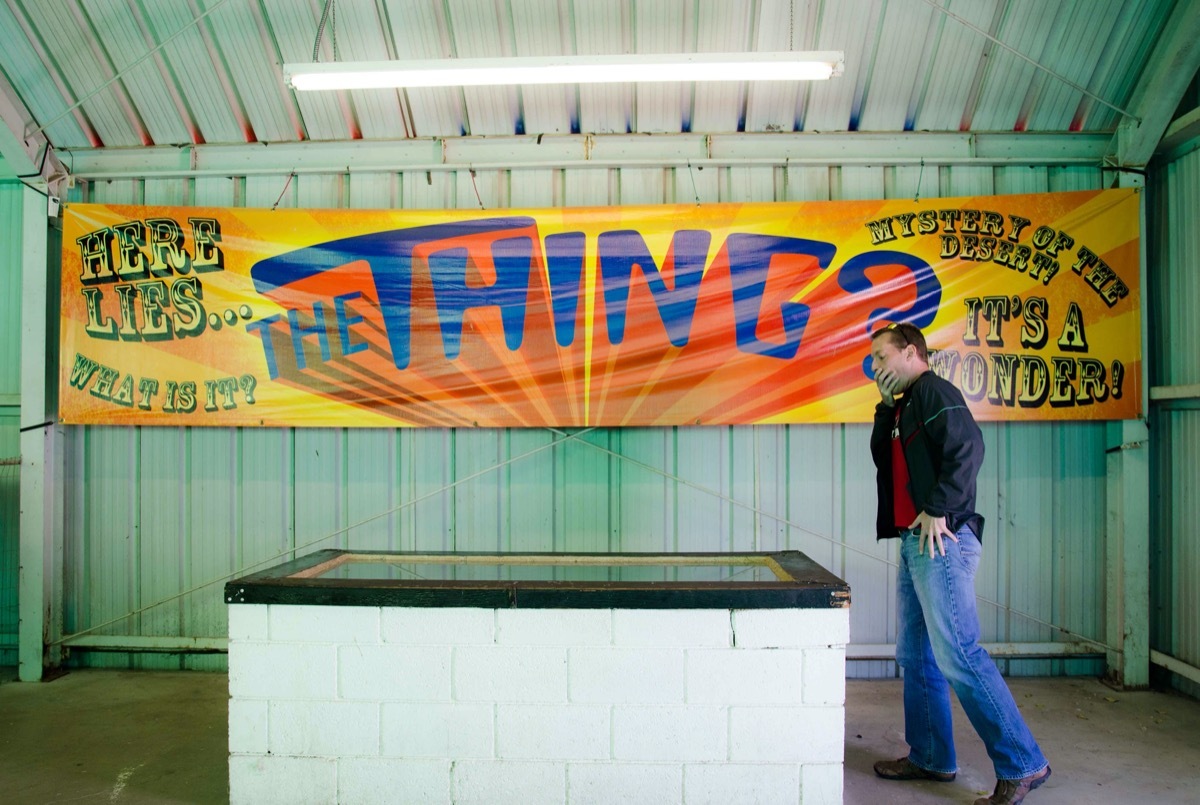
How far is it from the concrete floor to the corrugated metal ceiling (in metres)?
3.27

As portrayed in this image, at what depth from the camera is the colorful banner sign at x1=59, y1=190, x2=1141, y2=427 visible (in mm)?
3818

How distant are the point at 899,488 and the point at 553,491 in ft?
6.55

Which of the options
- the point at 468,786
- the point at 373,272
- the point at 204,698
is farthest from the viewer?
the point at 373,272

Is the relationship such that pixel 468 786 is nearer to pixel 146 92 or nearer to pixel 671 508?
pixel 671 508

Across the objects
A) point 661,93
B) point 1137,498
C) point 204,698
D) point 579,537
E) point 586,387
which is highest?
point 661,93

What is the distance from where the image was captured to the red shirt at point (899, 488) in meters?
2.69

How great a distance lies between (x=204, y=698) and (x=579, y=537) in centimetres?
222

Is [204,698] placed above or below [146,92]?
below

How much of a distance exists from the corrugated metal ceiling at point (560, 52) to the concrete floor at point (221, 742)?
129 inches

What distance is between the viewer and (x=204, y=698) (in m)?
3.69

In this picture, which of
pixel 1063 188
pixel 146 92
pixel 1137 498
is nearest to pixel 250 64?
pixel 146 92

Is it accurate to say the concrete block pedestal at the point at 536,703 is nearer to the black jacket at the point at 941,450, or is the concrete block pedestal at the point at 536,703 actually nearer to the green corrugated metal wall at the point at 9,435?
the black jacket at the point at 941,450

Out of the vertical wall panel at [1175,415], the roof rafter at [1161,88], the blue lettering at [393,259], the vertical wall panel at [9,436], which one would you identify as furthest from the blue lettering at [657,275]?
the vertical wall panel at [9,436]

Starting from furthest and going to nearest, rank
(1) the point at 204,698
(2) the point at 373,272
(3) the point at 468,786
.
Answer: (2) the point at 373,272 → (1) the point at 204,698 → (3) the point at 468,786
